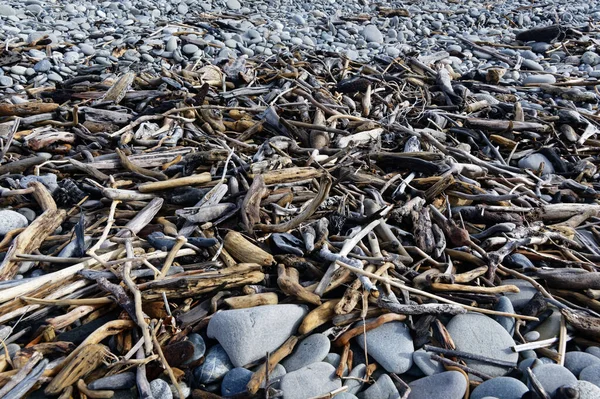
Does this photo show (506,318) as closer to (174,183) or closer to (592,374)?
(592,374)

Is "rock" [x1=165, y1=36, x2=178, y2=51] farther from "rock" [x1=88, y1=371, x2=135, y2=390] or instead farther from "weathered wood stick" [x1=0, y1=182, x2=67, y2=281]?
"rock" [x1=88, y1=371, x2=135, y2=390]

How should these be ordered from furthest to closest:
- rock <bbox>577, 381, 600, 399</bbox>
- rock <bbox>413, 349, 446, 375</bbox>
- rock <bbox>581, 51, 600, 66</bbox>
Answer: rock <bbox>581, 51, 600, 66</bbox> < rock <bbox>413, 349, 446, 375</bbox> < rock <bbox>577, 381, 600, 399</bbox>

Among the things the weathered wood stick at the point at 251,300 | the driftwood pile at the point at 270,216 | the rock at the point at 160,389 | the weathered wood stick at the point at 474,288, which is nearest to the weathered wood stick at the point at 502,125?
the driftwood pile at the point at 270,216

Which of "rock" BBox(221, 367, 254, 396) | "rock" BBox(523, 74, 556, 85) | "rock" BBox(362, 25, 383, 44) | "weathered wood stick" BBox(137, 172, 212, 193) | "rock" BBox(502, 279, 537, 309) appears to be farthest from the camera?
"rock" BBox(362, 25, 383, 44)

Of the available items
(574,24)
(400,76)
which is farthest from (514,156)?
(574,24)

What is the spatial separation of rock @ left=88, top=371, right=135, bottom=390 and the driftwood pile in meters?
0.03

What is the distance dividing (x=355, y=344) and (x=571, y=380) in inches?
33.8

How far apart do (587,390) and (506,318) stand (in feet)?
1.51

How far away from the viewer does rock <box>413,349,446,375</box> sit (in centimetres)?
215

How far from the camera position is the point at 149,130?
12.6 ft

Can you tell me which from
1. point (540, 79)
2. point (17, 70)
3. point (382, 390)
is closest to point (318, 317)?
point (382, 390)

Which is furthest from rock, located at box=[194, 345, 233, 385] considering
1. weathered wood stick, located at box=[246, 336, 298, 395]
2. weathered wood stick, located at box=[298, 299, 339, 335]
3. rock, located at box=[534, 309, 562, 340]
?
rock, located at box=[534, 309, 562, 340]

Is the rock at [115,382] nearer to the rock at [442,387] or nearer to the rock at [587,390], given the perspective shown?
the rock at [442,387]

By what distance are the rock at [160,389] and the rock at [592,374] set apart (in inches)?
65.0
